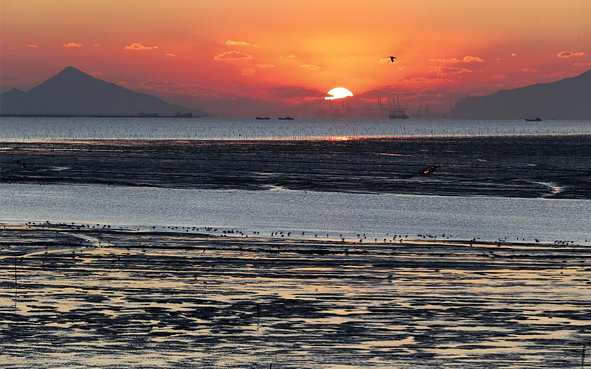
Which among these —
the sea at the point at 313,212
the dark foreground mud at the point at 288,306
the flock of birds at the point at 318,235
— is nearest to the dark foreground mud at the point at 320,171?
the sea at the point at 313,212

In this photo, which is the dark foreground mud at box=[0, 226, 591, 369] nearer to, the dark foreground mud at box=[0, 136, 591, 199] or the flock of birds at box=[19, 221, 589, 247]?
the flock of birds at box=[19, 221, 589, 247]

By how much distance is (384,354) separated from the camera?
64.6ft

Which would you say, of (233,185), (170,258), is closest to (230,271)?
(170,258)

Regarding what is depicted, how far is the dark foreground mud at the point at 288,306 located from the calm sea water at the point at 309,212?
8.50 m

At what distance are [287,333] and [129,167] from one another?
255ft

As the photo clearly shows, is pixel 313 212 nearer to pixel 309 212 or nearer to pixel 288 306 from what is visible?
pixel 309 212

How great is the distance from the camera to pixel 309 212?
178ft

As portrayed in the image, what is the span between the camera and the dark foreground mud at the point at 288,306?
1959 cm

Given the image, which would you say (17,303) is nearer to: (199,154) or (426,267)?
(426,267)

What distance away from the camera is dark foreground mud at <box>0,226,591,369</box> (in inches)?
771

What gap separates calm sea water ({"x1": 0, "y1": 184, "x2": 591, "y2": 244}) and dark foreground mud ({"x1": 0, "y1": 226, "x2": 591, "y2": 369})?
8.50 meters

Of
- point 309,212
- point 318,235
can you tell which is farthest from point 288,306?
point 309,212

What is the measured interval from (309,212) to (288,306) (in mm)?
29868

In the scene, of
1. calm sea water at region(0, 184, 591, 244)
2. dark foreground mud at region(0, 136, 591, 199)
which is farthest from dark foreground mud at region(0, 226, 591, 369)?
dark foreground mud at region(0, 136, 591, 199)
